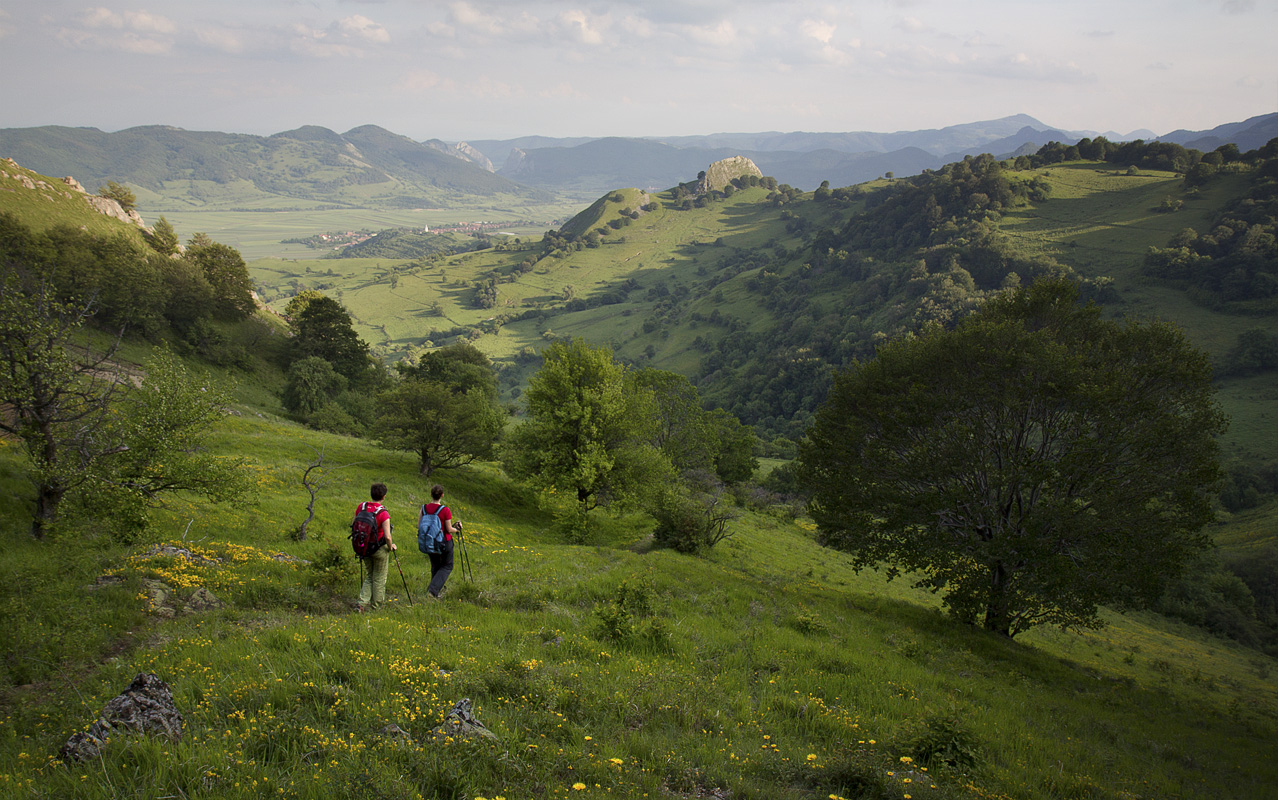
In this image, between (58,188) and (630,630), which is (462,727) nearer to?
(630,630)

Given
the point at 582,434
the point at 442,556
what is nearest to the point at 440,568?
the point at 442,556

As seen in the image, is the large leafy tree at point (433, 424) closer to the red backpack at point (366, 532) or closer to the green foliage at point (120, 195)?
the red backpack at point (366, 532)

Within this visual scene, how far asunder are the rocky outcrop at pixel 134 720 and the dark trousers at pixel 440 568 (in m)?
5.87

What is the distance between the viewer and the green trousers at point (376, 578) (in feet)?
34.7

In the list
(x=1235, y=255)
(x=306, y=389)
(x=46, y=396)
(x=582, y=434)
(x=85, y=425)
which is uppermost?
(x=1235, y=255)

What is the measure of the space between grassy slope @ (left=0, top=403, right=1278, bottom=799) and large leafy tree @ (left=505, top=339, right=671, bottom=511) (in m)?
9.13

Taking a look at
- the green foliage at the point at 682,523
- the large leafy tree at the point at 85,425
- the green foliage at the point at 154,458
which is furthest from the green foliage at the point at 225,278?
the green foliage at the point at 682,523

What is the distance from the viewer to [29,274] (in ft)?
37.4

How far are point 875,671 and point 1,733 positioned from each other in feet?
42.7

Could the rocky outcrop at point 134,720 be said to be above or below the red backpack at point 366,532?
above

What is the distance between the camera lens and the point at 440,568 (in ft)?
38.1

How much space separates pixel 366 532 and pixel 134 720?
201 inches

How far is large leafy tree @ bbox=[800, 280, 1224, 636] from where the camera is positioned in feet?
55.0

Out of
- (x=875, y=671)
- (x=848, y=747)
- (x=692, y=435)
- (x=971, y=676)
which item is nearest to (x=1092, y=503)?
(x=971, y=676)
